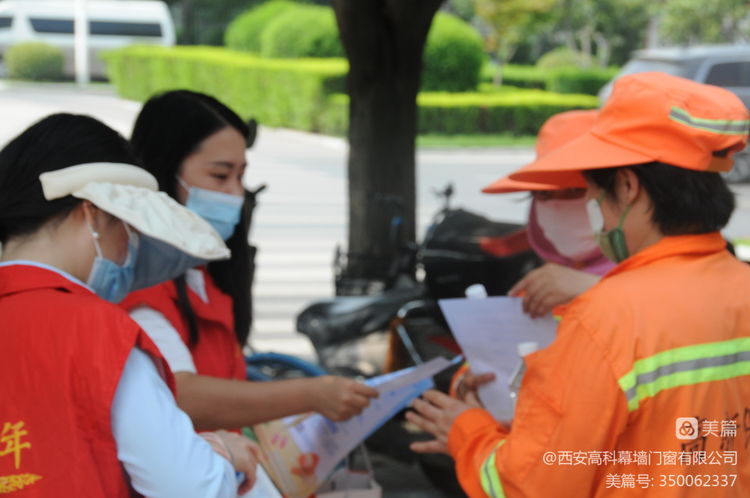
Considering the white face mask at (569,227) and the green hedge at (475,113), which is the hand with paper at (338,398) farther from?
the green hedge at (475,113)

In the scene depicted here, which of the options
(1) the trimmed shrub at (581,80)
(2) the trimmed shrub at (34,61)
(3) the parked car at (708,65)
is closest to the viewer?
(3) the parked car at (708,65)

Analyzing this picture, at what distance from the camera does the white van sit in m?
45.3

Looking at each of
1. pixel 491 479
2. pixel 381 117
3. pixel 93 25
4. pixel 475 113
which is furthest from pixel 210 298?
pixel 93 25

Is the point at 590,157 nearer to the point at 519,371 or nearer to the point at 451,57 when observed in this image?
the point at 519,371

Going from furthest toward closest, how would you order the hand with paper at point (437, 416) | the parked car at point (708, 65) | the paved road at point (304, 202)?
the parked car at point (708, 65) < the paved road at point (304, 202) < the hand with paper at point (437, 416)

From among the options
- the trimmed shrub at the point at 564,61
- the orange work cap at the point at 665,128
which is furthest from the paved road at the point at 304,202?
the trimmed shrub at the point at 564,61

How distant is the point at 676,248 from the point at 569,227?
104 cm

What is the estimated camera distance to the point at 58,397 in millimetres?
1662

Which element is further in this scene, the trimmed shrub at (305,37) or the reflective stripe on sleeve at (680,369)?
the trimmed shrub at (305,37)

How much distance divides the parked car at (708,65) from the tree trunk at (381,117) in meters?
11.8

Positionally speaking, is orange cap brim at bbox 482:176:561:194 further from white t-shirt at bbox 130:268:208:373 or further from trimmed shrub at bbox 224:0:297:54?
trimmed shrub at bbox 224:0:297:54

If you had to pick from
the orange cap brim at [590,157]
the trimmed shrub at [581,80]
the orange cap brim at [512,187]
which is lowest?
the trimmed shrub at [581,80]

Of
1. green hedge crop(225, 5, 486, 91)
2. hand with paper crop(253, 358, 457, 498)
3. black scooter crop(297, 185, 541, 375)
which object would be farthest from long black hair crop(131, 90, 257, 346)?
green hedge crop(225, 5, 486, 91)

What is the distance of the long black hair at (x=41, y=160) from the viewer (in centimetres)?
180
